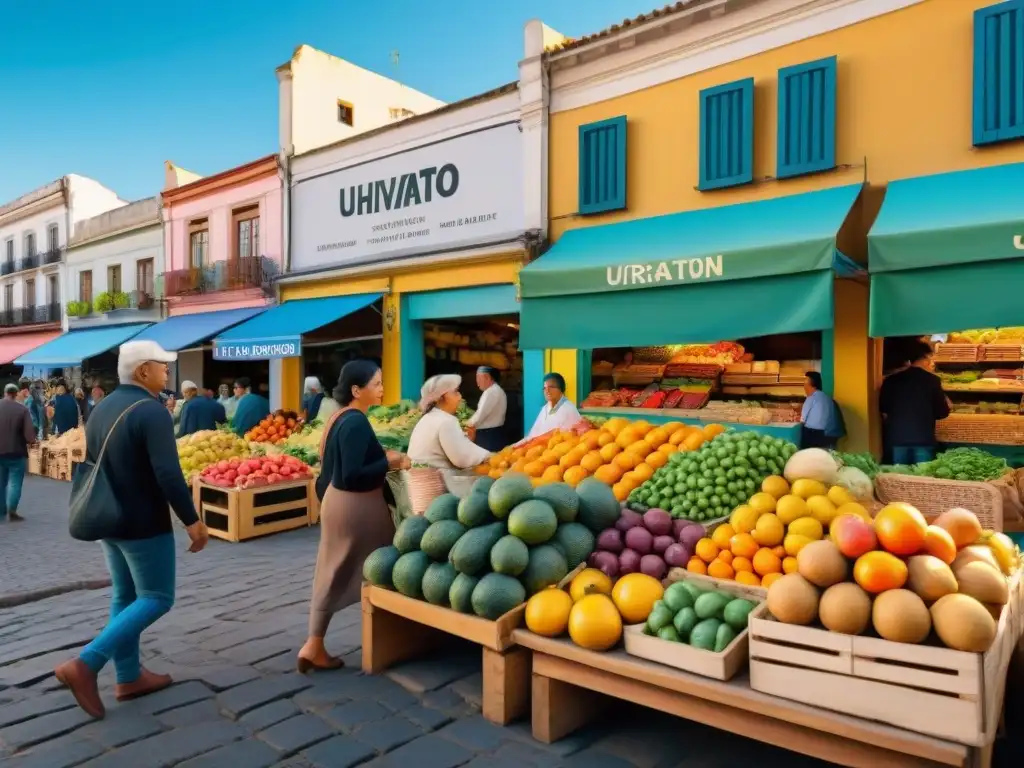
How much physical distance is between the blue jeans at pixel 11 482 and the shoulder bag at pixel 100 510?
7.08 meters

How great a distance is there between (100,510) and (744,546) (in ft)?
10.4

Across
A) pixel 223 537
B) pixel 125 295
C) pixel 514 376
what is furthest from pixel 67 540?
pixel 125 295

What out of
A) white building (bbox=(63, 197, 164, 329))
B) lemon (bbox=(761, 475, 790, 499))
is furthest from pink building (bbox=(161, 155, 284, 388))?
lemon (bbox=(761, 475, 790, 499))

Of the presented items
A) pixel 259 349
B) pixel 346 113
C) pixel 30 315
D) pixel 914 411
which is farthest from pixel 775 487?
pixel 30 315

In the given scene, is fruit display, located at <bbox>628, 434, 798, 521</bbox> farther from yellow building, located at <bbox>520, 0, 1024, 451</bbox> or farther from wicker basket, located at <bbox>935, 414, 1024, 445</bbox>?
wicker basket, located at <bbox>935, 414, 1024, 445</bbox>

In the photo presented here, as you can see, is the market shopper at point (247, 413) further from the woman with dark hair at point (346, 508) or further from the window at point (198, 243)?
the woman with dark hair at point (346, 508)

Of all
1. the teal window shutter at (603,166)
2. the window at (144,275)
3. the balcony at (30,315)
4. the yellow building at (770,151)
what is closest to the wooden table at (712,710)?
the yellow building at (770,151)

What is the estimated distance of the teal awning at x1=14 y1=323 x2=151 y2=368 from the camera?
688 inches

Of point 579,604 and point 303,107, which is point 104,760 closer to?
point 579,604

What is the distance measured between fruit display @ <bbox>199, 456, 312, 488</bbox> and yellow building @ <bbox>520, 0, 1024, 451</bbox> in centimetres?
339

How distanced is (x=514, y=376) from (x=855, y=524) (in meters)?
11.0

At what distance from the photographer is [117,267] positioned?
2064cm

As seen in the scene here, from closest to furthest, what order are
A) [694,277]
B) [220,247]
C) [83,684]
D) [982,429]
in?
1. [83,684]
2. [694,277]
3. [982,429]
4. [220,247]

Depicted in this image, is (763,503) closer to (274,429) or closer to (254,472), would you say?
(254,472)
